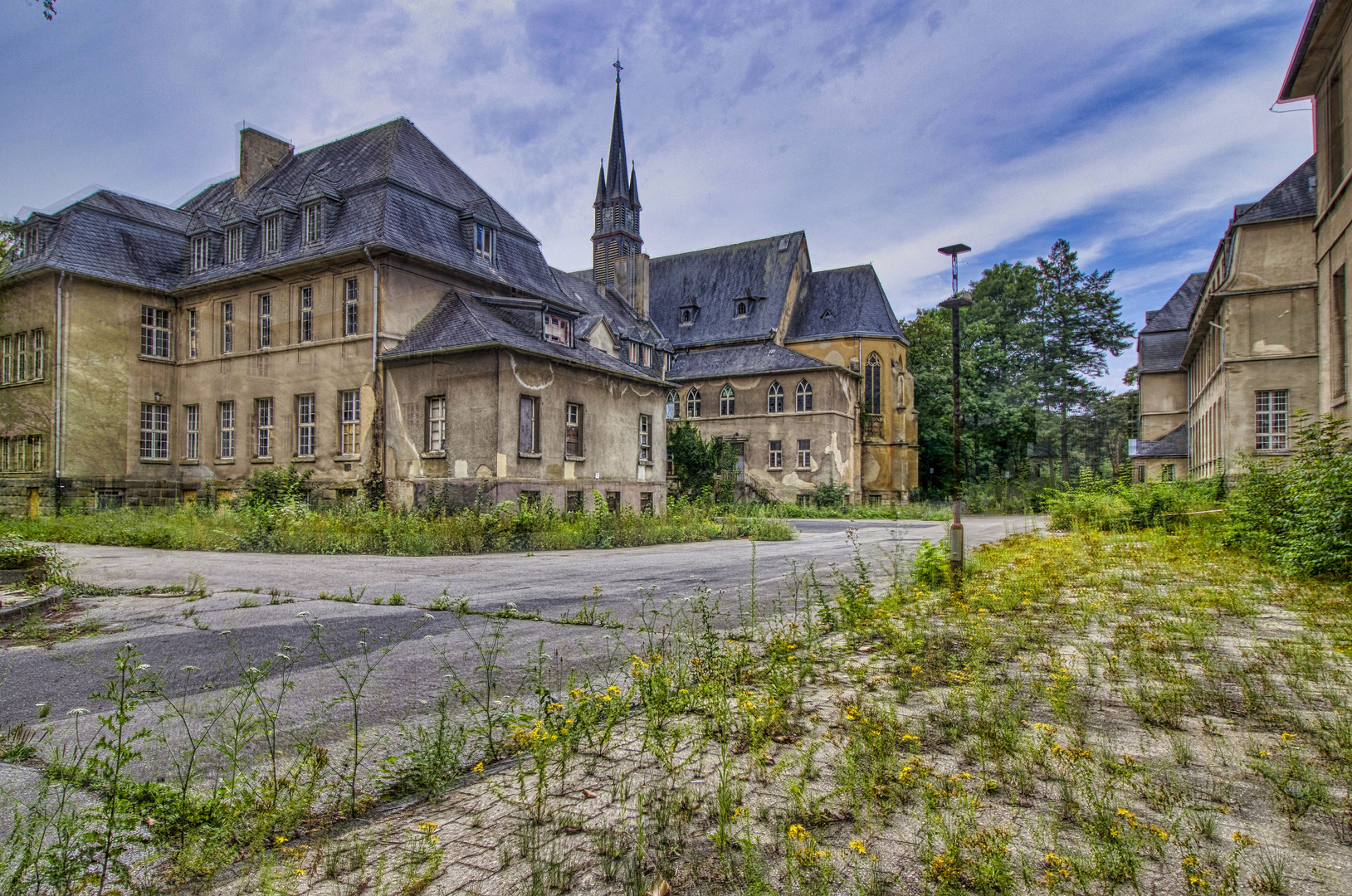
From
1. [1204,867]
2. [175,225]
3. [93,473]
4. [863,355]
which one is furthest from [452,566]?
[863,355]

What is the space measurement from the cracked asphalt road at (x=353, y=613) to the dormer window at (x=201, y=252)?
50.7 ft

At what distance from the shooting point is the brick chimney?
29.2 meters

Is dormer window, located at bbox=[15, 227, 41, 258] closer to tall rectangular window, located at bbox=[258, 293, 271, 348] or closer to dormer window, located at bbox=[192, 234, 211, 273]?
dormer window, located at bbox=[192, 234, 211, 273]

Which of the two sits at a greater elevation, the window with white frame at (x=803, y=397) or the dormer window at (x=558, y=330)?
the dormer window at (x=558, y=330)

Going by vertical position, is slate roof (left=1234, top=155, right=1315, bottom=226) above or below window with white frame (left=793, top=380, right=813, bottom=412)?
above

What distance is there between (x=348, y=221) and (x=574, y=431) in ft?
32.2

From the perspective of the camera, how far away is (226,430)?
26.3 m

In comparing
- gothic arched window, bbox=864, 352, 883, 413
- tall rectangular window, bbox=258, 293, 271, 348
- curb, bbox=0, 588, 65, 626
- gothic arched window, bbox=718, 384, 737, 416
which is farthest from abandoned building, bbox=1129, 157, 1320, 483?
tall rectangular window, bbox=258, 293, 271, 348

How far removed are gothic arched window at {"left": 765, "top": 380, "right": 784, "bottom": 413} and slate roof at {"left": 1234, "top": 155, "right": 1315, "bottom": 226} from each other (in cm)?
2284

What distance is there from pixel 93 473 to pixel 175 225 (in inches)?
411

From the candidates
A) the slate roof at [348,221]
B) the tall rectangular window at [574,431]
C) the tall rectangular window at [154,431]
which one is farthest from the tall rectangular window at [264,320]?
the tall rectangular window at [574,431]

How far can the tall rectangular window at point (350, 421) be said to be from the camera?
23.1 metres

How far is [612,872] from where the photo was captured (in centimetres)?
256

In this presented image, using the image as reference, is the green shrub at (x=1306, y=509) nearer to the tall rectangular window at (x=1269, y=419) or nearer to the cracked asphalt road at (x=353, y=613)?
the cracked asphalt road at (x=353, y=613)
